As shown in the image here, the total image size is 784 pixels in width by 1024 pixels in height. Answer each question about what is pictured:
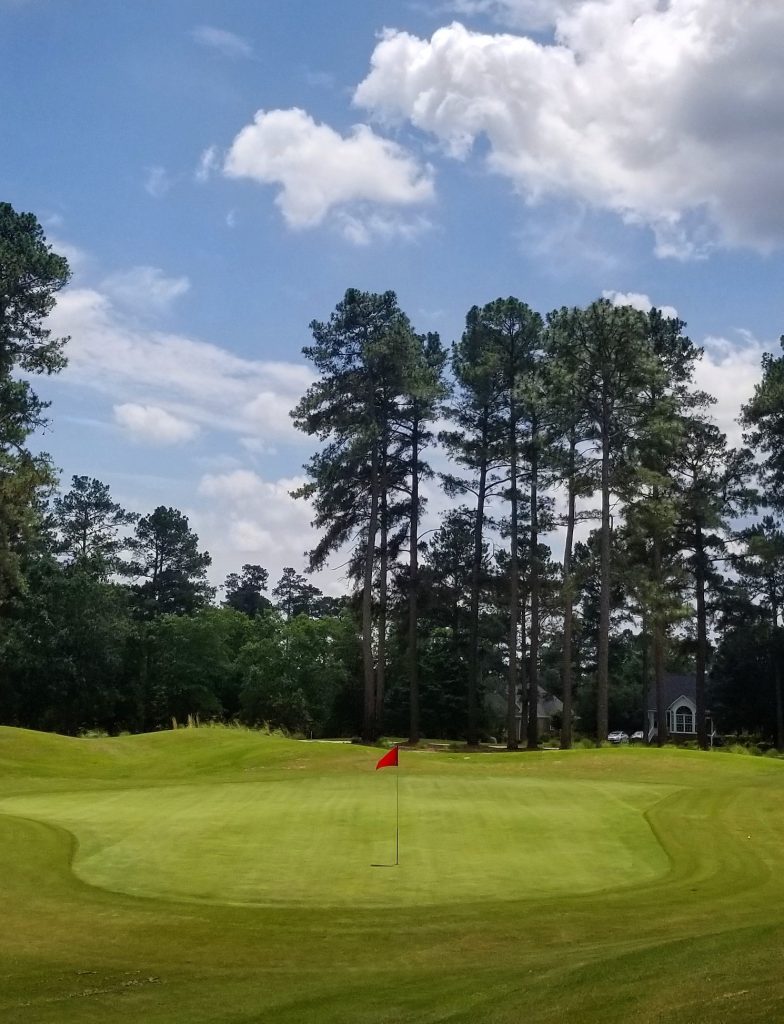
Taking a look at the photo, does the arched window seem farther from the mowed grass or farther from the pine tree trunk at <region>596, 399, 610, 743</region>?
the mowed grass

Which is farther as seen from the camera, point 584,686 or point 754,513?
point 584,686

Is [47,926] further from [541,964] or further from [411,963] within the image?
[541,964]

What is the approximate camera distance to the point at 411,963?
35.2ft

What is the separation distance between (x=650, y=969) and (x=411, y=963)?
2804mm

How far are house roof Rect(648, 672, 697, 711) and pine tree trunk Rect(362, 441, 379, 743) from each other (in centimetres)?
4159

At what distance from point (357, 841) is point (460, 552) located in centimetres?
3793

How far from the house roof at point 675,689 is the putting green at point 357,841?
64.9 m

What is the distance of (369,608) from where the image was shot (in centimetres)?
4997

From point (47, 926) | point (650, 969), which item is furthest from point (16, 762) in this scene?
point (650, 969)

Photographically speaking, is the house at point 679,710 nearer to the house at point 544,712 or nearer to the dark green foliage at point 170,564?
the house at point 544,712

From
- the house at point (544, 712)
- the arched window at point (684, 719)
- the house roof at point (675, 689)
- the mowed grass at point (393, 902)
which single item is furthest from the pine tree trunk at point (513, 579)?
the arched window at point (684, 719)

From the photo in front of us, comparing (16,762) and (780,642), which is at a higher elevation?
(780,642)

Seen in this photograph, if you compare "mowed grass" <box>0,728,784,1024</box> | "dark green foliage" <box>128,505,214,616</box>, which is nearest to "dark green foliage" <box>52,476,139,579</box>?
"dark green foliage" <box>128,505,214,616</box>

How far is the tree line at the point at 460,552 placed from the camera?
146 ft
